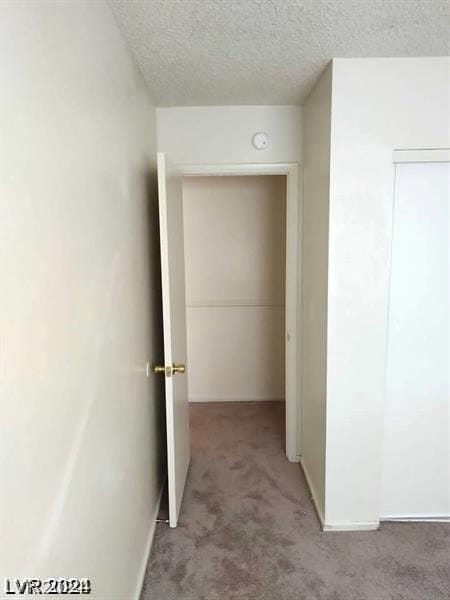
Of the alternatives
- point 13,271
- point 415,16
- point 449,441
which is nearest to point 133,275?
point 13,271

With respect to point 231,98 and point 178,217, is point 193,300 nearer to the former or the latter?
point 178,217

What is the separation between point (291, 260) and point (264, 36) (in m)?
1.34

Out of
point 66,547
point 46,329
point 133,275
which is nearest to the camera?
point 46,329

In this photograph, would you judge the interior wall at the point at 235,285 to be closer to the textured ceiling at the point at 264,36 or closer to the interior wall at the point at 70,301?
the textured ceiling at the point at 264,36

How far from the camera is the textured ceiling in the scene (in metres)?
1.47

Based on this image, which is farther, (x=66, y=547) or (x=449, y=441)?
(x=449, y=441)

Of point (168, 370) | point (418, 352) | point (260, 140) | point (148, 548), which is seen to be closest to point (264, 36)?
point (260, 140)

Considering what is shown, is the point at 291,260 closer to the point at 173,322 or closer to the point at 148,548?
the point at 173,322

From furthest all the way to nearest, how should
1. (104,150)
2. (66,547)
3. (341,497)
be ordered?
(341,497)
(104,150)
(66,547)

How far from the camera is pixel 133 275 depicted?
5.86ft

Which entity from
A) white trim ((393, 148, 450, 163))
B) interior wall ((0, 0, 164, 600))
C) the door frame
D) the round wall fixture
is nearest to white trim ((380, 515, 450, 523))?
the door frame

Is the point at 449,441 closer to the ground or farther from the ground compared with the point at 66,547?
closer to the ground

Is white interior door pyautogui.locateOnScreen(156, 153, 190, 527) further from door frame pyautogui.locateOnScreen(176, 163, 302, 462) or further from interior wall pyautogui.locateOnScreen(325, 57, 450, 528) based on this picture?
interior wall pyautogui.locateOnScreen(325, 57, 450, 528)

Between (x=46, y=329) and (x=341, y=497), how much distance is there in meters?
1.91
